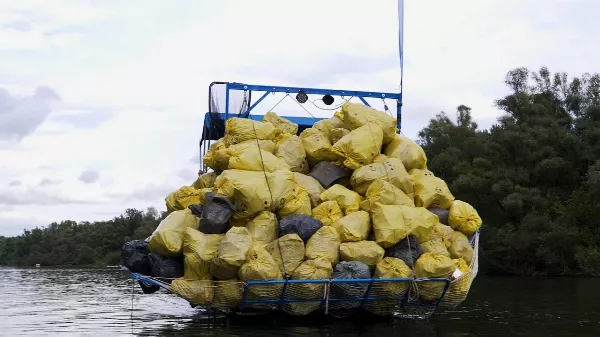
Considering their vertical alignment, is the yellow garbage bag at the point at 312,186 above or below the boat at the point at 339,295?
above

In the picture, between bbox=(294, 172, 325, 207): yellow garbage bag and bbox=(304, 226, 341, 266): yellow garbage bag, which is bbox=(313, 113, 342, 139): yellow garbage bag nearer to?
bbox=(294, 172, 325, 207): yellow garbage bag

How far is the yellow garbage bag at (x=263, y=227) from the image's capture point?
470 inches

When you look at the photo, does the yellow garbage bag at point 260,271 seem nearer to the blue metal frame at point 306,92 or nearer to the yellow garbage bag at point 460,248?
the yellow garbage bag at point 460,248

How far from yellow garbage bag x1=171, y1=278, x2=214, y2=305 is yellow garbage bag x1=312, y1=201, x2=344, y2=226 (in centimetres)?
206

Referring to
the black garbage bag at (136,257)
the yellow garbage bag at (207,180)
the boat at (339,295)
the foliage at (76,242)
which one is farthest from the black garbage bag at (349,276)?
the foliage at (76,242)

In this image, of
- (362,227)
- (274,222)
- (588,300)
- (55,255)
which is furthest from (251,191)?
(55,255)

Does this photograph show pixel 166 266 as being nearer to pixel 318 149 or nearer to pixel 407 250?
pixel 318 149

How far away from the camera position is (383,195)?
40.9 feet

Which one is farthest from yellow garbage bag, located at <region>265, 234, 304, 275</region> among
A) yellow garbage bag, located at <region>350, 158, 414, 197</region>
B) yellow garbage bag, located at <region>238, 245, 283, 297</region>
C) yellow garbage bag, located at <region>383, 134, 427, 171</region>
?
yellow garbage bag, located at <region>383, 134, 427, 171</region>

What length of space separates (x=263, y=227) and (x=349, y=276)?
155cm

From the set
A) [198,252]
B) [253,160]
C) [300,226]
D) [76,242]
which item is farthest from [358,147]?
[76,242]

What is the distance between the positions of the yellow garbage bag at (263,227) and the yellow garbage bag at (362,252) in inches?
44.1

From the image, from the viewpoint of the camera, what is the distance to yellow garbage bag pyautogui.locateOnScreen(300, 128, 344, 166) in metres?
13.4

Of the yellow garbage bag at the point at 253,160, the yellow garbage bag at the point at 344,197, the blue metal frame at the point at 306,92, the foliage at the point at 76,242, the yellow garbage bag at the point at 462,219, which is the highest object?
the blue metal frame at the point at 306,92
